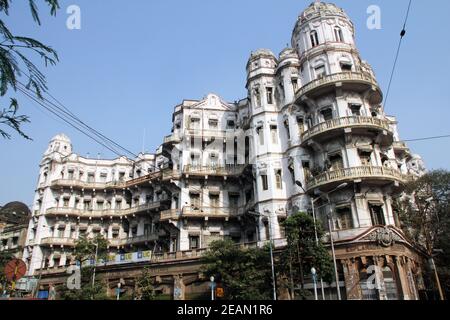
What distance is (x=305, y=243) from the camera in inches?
851

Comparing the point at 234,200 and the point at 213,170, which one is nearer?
the point at 213,170

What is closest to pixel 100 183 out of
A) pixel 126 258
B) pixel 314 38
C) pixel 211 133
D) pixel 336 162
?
pixel 126 258

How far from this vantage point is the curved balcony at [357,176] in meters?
26.5

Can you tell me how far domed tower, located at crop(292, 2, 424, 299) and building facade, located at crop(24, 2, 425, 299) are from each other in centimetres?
10

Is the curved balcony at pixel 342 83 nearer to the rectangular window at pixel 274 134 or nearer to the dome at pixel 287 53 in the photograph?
the rectangular window at pixel 274 134

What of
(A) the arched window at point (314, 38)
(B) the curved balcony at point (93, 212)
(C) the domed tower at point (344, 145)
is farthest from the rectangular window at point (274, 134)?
(B) the curved balcony at point (93, 212)

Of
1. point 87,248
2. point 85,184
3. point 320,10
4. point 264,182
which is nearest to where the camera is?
point 264,182

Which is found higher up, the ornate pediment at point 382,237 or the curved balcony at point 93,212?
the curved balcony at point 93,212

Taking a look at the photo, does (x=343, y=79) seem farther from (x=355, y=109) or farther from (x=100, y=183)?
(x=100, y=183)

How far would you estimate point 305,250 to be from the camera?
21484mm

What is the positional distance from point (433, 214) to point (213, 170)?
22.8 metres

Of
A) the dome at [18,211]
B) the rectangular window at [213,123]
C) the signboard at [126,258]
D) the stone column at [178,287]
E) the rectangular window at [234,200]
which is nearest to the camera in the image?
the stone column at [178,287]

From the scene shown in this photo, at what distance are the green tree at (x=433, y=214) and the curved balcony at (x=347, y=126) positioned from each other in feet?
25.6

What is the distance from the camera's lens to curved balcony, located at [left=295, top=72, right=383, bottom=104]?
2956cm
